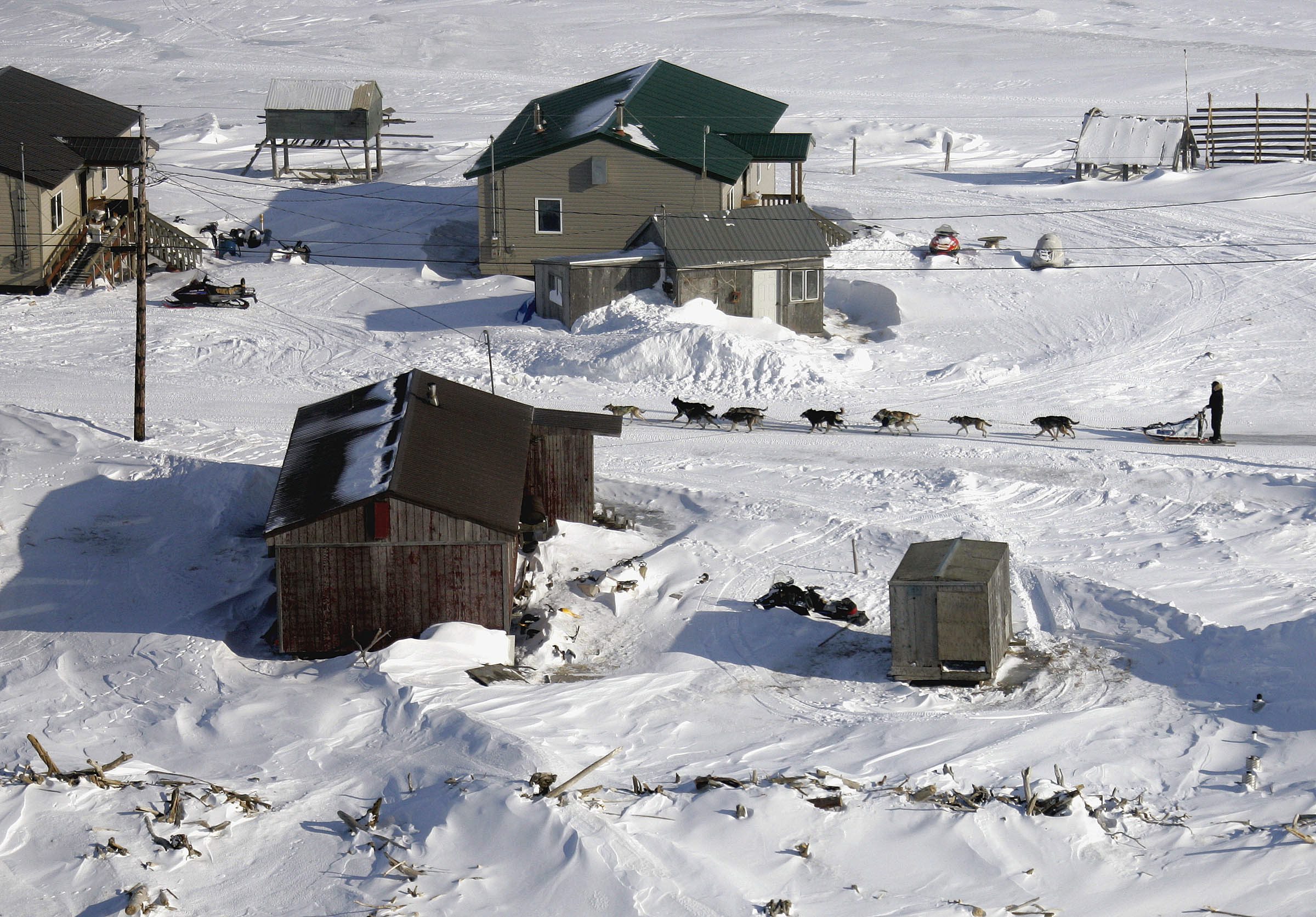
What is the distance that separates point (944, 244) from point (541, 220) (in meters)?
11.6

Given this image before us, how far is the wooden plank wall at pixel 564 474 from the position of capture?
1003 inches

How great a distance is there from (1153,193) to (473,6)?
172 feet

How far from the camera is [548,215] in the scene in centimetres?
4128

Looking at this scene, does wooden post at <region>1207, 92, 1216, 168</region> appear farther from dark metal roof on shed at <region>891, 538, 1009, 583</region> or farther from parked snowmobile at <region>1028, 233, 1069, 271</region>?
dark metal roof on shed at <region>891, 538, 1009, 583</region>

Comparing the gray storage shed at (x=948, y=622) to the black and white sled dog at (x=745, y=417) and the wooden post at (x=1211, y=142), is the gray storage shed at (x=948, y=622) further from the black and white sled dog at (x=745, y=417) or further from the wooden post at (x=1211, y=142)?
the wooden post at (x=1211, y=142)

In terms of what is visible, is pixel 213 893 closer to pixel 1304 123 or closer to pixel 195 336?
pixel 195 336

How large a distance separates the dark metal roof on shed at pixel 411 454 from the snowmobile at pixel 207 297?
12.8 m

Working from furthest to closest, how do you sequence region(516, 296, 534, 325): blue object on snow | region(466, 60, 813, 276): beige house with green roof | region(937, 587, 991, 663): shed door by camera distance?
1. region(466, 60, 813, 276): beige house with green roof
2. region(516, 296, 534, 325): blue object on snow
3. region(937, 587, 991, 663): shed door

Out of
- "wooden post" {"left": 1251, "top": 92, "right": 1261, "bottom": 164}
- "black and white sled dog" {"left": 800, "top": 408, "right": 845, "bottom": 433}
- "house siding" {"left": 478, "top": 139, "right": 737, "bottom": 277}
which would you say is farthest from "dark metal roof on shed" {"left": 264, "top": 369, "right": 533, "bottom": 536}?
"wooden post" {"left": 1251, "top": 92, "right": 1261, "bottom": 164}

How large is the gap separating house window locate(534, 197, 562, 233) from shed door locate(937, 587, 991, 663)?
79.7ft

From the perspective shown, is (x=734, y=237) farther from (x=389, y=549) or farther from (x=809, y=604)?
(x=389, y=549)

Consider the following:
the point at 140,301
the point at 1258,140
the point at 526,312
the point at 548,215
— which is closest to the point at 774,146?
the point at 548,215

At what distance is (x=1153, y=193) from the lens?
45.6 m

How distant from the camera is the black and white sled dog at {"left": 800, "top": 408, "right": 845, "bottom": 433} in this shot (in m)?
29.5
